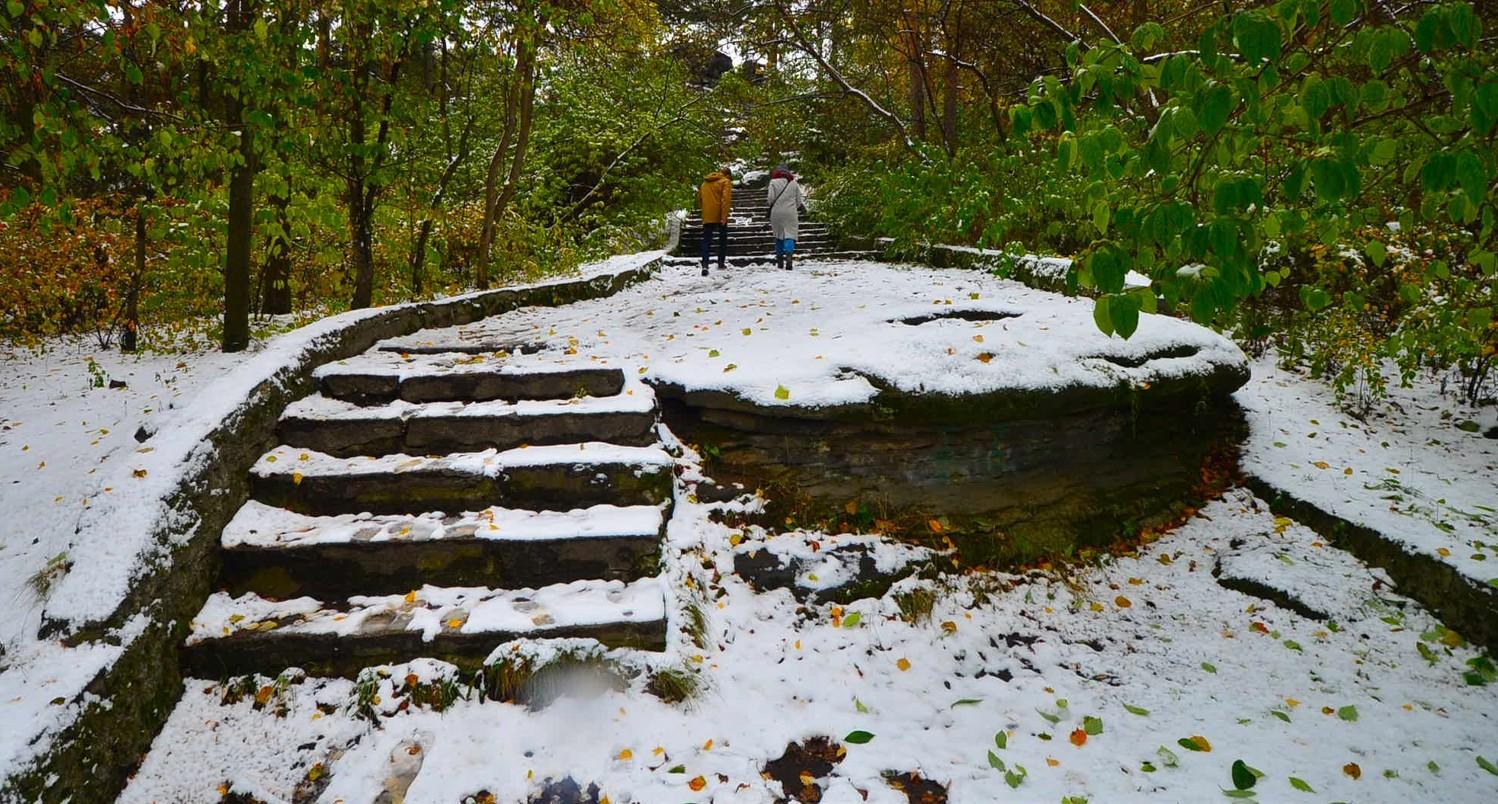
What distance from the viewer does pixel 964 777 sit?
2.71 meters

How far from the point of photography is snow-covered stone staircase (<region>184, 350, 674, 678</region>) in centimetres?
297

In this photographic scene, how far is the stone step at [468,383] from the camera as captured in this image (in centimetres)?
443

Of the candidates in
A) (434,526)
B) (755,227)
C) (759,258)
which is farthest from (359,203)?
(755,227)

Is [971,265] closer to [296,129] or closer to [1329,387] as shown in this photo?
[1329,387]

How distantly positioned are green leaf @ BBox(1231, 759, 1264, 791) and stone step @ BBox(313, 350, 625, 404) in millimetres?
3610

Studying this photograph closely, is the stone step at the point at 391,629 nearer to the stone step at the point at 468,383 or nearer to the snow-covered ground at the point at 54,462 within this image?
the snow-covered ground at the point at 54,462

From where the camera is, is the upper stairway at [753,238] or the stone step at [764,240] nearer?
the upper stairway at [753,238]

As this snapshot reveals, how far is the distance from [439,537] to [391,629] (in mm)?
462

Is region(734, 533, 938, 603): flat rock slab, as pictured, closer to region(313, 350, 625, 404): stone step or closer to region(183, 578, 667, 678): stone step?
region(183, 578, 667, 678): stone step

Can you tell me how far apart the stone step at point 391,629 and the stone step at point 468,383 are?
1599 mm

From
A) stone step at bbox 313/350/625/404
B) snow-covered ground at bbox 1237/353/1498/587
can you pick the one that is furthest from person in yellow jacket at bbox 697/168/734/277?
snow-covered ground at bbox 1237/353/1498/587

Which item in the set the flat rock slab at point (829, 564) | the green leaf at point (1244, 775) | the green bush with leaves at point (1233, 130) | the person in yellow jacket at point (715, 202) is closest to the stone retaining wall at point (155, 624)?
the flat rock slab at point (829, 564)

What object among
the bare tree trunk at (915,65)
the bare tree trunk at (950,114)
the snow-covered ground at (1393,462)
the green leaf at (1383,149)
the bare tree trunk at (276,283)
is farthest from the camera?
the bare tree trunk at (950,114)

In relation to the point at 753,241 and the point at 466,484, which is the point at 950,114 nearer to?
the point at 753,241
